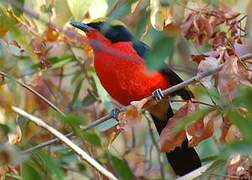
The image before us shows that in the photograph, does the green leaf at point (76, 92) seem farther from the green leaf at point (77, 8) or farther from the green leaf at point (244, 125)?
the green leaf at point (244, 125)

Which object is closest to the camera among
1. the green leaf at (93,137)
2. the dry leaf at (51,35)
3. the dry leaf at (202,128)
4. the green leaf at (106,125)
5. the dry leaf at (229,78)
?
the green leaf at (93,137)

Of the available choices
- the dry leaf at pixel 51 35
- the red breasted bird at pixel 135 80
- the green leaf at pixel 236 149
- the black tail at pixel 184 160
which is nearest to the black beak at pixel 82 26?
the red breasted bird at pixel 135 80

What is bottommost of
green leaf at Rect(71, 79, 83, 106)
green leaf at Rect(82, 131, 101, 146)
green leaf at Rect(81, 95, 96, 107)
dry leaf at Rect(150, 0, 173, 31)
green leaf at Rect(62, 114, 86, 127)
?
green leaf at Rect(81, 95, 96, 107)

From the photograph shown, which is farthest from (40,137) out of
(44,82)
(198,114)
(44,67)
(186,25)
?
(198,114)

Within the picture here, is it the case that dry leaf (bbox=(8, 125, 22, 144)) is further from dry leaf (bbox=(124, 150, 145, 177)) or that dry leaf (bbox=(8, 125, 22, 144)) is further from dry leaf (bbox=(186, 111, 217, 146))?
dry leaf (bbox=(124, 150, 145, 177))

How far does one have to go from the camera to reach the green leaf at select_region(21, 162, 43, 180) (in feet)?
9.51

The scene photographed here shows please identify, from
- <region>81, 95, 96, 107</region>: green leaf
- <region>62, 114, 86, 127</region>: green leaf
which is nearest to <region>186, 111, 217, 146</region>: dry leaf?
<region>62, 114, 86, 127</region>: green leaf

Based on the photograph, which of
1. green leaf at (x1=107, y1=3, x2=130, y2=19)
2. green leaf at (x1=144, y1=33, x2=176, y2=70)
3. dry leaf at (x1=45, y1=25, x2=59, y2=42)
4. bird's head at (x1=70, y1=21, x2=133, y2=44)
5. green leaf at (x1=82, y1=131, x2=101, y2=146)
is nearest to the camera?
green leaf at (x1=144, y1=33, x2=176, y2=70)

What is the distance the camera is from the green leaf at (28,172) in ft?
9.51

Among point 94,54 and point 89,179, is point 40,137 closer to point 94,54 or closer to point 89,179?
point 89,179

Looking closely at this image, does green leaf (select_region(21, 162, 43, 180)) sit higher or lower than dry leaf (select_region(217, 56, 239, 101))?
lower

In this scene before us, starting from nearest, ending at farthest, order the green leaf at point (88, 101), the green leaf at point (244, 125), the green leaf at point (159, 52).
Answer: the green leaf at point (159, 52), the green leaf at point (244, 125), the green leaf at point (88, 101)

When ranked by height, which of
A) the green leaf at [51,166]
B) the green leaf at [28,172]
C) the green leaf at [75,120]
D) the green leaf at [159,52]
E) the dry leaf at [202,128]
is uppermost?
the green leaf at [159,52]

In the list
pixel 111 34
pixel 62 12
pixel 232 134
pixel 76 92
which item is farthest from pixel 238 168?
pixel 76 92
